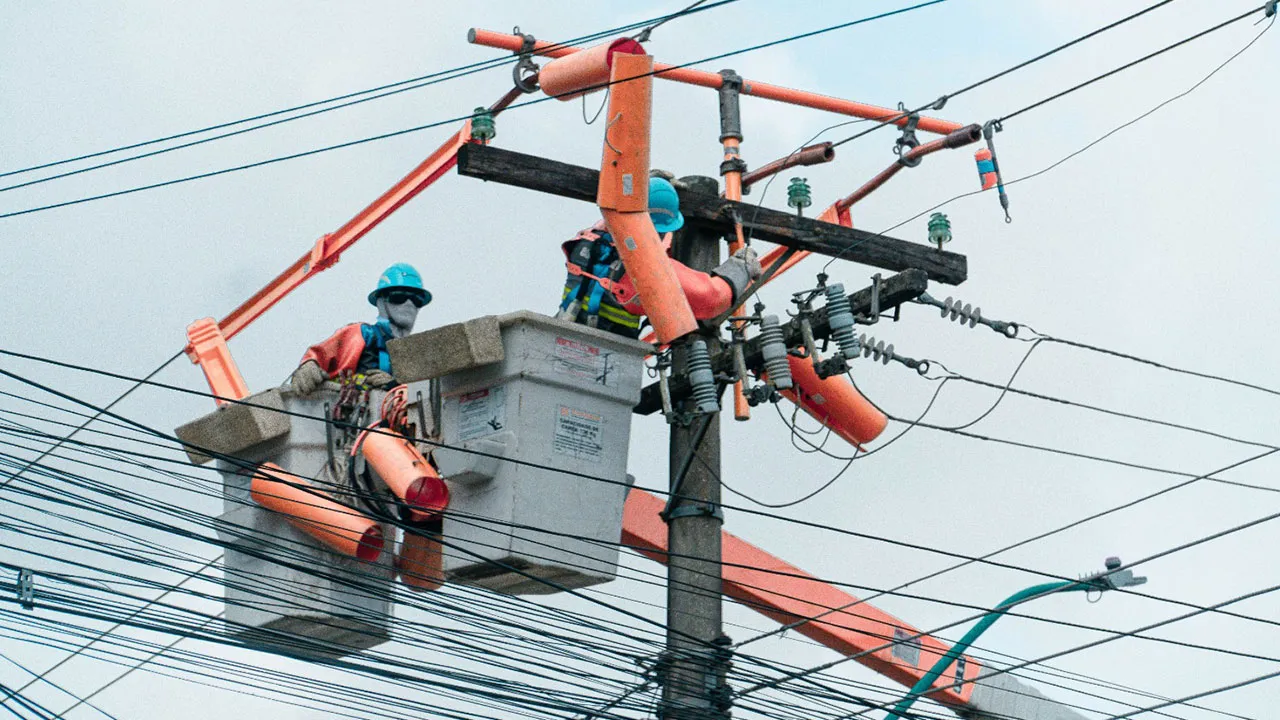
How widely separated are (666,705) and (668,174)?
292 cm

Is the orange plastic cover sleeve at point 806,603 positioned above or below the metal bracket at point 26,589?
above

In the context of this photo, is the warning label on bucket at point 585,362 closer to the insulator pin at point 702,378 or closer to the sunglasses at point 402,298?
the insulator pin at point 702,378

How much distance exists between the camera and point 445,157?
14.7 meters

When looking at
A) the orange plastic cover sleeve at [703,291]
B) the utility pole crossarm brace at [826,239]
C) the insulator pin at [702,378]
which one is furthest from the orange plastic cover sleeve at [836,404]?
the insulator pin at [702,378]

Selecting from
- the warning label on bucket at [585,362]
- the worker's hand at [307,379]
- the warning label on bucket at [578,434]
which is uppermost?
the worker's hand at [307,379]

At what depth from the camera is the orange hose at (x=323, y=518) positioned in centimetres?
1316

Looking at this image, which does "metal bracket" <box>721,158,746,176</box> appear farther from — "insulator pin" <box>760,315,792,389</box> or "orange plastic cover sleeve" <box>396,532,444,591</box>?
"orange plastic cover sleeve" <box>396,532,444,591</box>

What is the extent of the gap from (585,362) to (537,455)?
23.1 inches

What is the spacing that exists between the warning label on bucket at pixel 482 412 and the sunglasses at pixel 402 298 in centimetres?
182

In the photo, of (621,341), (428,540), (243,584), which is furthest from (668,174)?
(243,584)

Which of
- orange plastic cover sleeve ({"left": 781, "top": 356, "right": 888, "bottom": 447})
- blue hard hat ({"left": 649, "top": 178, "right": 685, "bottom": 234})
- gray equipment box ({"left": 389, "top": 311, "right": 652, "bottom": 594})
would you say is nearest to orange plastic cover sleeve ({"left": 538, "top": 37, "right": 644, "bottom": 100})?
blue hard hat ({"left": 649, "top": 178, "right": 685, "bottom": 234})

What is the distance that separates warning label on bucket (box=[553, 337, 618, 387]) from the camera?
42.2ft

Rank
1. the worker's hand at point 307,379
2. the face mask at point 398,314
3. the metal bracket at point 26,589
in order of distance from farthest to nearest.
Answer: the face mask at point 398,314
the worker's hand at point 307,379
the metal bracket at point 26,589

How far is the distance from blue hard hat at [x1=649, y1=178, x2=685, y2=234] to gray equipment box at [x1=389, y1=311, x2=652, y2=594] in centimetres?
70
